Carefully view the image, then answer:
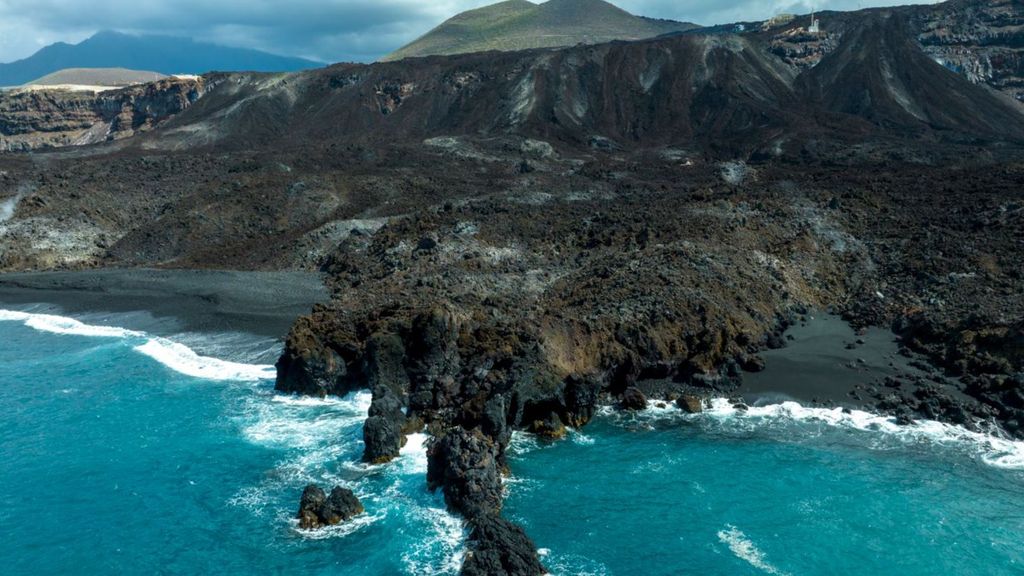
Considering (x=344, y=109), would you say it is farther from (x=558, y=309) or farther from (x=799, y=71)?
(x=558, y=309)

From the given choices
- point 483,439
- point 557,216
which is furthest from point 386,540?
point 557,216

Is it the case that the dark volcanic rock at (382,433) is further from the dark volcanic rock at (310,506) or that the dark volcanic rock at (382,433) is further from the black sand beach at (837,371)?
the black sand beach at (837,371)

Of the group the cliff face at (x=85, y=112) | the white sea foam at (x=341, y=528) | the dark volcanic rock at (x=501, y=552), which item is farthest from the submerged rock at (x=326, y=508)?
the cliff face at (x=85, y=112)

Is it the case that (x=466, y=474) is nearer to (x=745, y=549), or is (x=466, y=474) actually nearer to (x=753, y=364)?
(x=745, y=549)

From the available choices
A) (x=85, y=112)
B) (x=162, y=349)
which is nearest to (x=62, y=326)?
(x=162, y=349)

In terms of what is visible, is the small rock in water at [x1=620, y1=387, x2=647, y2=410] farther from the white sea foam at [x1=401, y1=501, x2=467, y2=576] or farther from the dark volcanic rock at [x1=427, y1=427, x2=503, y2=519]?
the white sea foam at [x1=401, y1=501, x2=467, y2=576]

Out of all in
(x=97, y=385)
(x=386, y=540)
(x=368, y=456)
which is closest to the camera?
(x=386, y=540)

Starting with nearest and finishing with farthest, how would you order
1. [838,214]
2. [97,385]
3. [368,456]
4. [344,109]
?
A: 1. [368,456]
2. [97,385]
3. [838,214]
4. [344,109]
